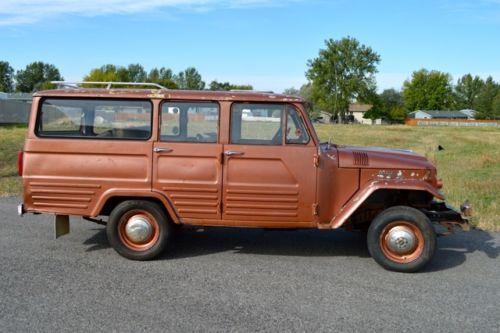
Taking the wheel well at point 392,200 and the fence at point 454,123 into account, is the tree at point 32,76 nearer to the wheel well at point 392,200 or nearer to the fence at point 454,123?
the fence at point 454,123

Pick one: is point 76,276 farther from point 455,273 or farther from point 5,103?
point 5,103

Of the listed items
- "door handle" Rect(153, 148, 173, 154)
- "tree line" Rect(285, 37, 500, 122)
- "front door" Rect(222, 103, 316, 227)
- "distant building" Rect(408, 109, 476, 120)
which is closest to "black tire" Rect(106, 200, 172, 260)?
"door handle" Rect(153, 148, 173, 154)

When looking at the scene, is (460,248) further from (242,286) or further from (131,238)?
(131,238)

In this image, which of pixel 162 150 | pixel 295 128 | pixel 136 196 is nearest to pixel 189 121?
pixel 162 150

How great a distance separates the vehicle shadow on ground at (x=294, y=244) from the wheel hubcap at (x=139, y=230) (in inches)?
13.0

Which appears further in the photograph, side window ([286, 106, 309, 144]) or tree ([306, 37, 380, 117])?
tree ([306, 37, 380, 117])

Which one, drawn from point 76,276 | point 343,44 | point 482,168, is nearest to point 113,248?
point 76,276

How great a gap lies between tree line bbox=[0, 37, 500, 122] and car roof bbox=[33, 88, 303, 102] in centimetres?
6672

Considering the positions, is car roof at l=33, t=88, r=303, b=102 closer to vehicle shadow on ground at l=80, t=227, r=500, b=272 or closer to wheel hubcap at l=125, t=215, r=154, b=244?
wheel hubcap at l=125, t=215, r=154, b=244

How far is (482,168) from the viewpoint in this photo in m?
16.4

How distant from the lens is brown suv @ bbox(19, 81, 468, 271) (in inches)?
226

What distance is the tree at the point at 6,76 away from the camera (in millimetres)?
111375

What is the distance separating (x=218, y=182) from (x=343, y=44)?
322ft

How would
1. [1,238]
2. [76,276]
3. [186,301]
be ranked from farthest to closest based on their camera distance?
[1,238], [76,276], [186,301]
